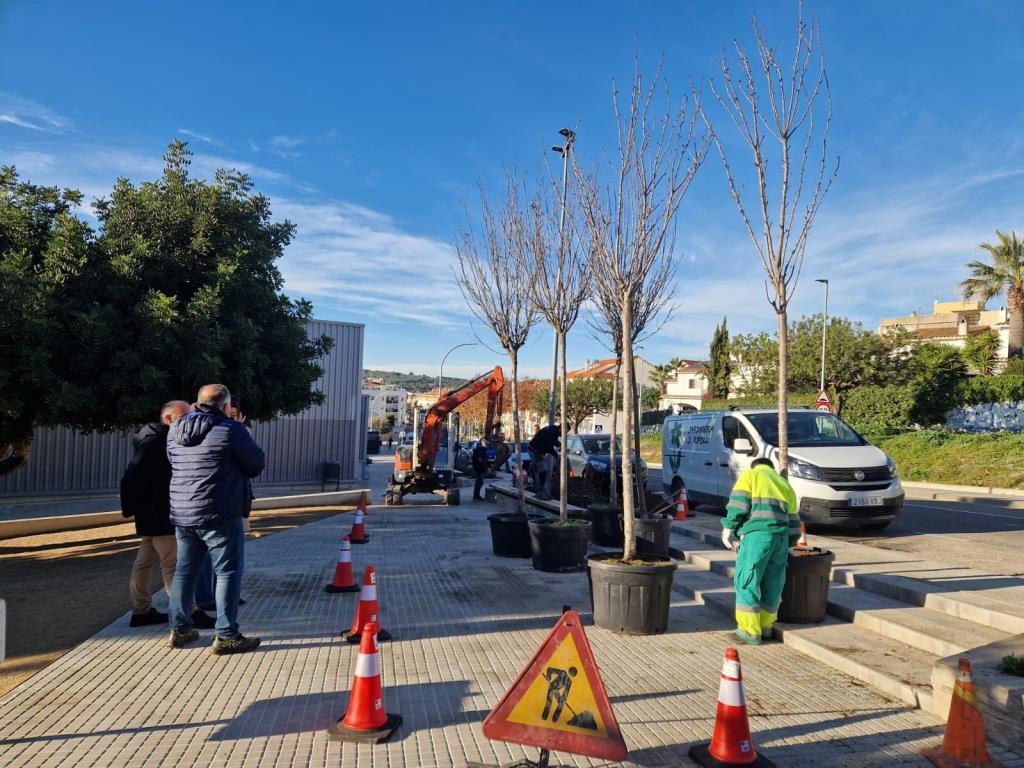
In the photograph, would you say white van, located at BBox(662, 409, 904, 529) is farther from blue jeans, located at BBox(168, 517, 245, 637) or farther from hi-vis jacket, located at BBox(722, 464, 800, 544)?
blue jeans, located at BBox(168, 517, 245, 637)

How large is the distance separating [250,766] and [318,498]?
13.9 metres

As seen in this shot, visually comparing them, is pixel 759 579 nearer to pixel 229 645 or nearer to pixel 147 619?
pixel 229 645

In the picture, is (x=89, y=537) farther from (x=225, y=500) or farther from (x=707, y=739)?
(x=707, y=739)

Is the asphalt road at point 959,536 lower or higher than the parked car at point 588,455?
lower

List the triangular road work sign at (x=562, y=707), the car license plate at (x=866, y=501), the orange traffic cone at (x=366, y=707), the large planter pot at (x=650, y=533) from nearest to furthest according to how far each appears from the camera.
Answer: the triangular road work sign at (x=562, y=707)
the orange traffic cone at (x=366, y=707)
the large planter pot at (x=650, y=533)
the car license plate at (x=866, y=501)

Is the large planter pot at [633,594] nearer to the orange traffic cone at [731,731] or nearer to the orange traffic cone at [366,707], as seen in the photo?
the orange traffic cone at [731,731]

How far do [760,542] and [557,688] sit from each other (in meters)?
2.68

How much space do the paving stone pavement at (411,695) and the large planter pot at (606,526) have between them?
2459 millimetres

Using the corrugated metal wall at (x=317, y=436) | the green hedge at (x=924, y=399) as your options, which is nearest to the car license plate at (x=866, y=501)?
the corrugated metal wall at (x=317, y=436)

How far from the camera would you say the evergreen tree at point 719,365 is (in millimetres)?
56938

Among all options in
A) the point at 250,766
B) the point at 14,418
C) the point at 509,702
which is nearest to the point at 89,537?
the point at 14,418

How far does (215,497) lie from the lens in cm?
519

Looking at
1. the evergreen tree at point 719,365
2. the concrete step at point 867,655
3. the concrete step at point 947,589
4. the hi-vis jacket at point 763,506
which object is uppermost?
the evergreen tree at point 719,365

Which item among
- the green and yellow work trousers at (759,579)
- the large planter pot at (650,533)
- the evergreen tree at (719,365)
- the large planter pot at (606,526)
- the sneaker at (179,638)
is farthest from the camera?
the evergreen tree at (719,365)
